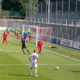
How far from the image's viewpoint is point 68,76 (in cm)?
2097

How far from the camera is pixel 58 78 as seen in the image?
2017cm

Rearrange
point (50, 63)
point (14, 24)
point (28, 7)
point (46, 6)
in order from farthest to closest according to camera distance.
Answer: point (14, 24) < point (28, 7) < point (46, 6) < point (50, 63)

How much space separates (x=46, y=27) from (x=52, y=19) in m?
2.29

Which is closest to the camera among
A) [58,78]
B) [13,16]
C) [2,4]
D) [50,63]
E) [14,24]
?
[58,78]

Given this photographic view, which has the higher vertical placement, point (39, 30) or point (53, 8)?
point (53, 8)

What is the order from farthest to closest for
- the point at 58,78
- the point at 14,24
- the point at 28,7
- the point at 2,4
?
the point at 2,4 < the point at 14,24 < the point at 28,7 < the point at 58,78

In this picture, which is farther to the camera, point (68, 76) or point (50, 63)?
point (50, 63)

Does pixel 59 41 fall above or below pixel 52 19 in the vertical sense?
below

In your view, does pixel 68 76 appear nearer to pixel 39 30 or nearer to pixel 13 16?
pixel 39 30

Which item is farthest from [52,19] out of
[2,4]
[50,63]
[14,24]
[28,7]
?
[2,4]

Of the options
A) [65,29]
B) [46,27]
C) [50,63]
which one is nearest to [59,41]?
[65,29]

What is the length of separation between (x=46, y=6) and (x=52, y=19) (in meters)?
5.91

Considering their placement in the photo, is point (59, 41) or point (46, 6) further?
point (46, 6)

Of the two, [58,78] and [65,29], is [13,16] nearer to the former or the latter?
[65,29]
